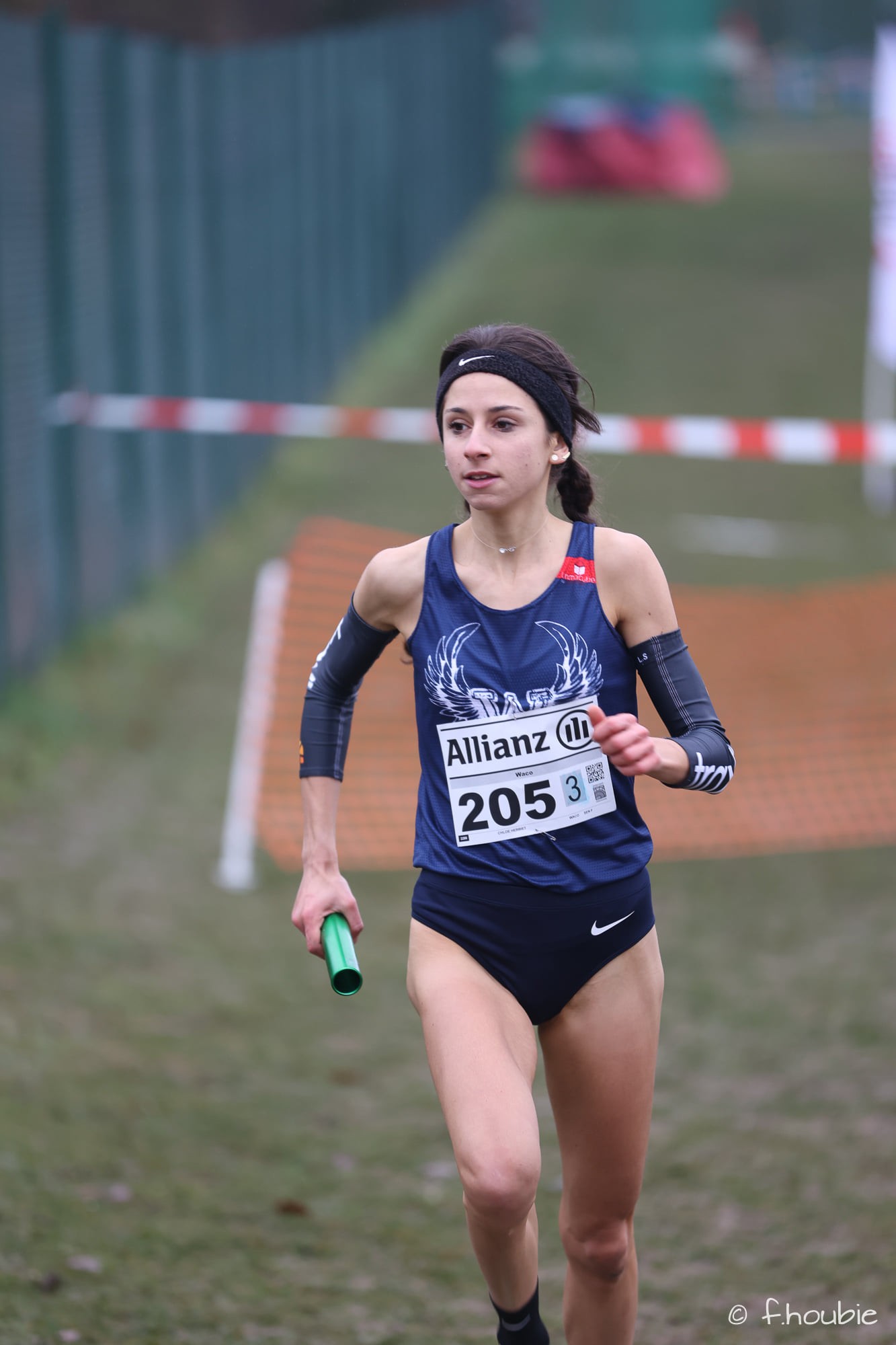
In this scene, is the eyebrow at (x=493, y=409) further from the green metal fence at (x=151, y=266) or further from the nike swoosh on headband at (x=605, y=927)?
the green metal fence at (x=151, y=266)

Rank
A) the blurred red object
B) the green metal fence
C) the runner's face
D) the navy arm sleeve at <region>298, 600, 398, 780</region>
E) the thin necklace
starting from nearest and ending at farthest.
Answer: the runner's face
the thin necklace
the navy arm sleeve at <region>298, 600, 398, 780</region>
the green metal fence
the blurred red object

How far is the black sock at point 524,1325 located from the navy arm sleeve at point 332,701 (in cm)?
113

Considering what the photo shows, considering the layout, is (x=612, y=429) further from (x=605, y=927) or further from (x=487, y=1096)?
(x=487, y=1096)

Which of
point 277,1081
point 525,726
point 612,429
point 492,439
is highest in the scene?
point 492,439

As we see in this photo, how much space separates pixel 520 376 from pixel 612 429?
6.69m

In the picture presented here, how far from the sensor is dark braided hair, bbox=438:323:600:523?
3.42 metres

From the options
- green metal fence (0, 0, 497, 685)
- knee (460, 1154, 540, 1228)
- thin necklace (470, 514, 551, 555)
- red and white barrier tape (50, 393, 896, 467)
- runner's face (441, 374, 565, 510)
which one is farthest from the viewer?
green metal fence (0, 0, 497, 685)

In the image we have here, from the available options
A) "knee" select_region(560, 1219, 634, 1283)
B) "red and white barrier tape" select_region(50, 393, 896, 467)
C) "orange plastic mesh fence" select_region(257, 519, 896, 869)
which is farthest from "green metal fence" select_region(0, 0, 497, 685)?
"knee" select_region(560, 1219, 634, 1283)

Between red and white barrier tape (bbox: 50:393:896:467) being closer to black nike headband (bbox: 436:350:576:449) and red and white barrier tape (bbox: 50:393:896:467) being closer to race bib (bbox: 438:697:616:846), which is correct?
black nike headband (bbox: 436:350:576:449)

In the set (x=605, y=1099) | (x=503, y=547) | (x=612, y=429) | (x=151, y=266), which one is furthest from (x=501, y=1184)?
(x=151, y=266)

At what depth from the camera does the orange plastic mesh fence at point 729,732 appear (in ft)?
26.4

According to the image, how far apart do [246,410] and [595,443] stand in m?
3.12

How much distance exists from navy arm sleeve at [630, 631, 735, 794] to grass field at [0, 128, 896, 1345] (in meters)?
1.82

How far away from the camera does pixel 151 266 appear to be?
39.1ft
